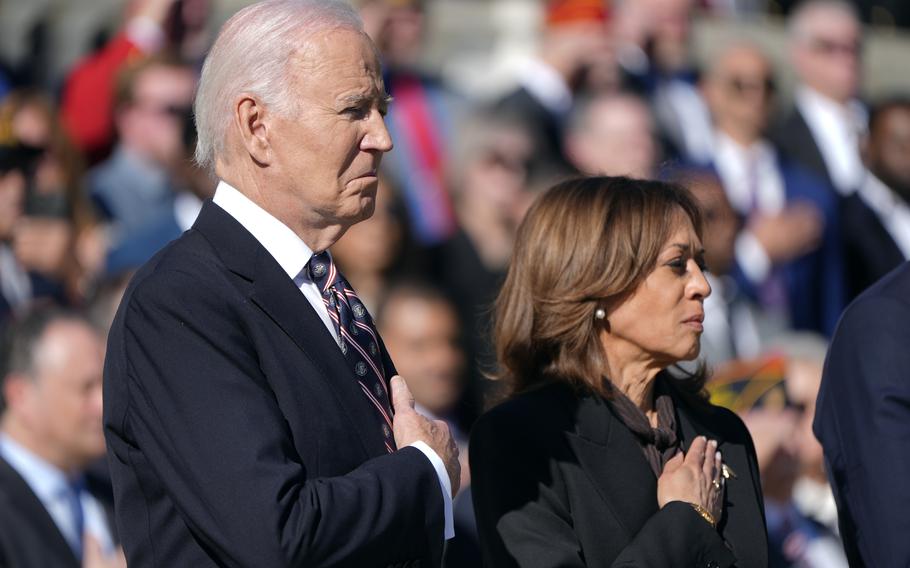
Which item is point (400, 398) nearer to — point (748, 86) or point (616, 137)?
point (616, 137)

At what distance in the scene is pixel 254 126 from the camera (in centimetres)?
293

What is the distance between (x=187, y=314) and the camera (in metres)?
2.77

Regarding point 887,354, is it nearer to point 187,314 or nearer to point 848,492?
point 848,492

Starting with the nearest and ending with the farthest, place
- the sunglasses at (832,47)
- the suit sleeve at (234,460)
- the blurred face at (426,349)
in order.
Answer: the suit sleeve at (234,460)
the blurred face at (426,349)
the sunglasses at (832,47)

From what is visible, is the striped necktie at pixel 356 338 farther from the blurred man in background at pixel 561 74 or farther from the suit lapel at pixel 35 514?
the blurred man in background at pixel 561 74

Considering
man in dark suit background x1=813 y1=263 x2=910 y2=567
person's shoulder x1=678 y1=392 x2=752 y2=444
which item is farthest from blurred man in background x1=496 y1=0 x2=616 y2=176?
man in dark suit background x1=813 y1=263 x2=910 y2=567

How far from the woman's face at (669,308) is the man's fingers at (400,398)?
0.75m

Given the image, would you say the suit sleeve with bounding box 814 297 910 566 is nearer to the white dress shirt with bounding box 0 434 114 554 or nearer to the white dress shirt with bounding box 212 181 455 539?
the white dress shirt with bounding box 212 181 455 539

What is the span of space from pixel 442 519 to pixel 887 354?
1259mm

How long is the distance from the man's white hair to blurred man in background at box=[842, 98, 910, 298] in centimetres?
554

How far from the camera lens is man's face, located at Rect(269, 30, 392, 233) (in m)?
2.92

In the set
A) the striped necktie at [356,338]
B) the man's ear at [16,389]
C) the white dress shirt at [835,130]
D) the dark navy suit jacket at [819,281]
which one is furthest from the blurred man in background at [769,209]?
the striped necktie at [356,338]

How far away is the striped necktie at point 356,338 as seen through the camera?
9.76 feet

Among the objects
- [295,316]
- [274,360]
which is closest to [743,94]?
[295,316]
